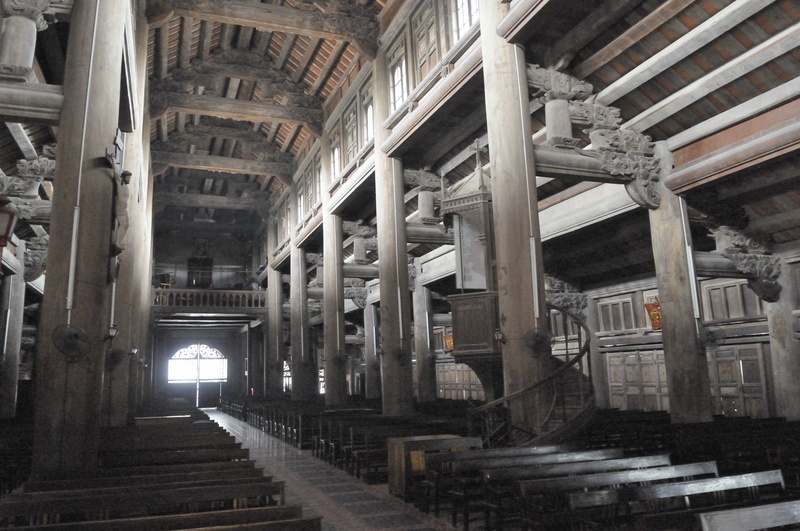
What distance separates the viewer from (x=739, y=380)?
1365cm

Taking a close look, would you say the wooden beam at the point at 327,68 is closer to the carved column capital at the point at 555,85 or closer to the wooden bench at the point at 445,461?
the carved column capital at the point at 555,85

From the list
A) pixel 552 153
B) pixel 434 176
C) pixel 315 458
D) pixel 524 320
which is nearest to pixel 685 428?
pixel 524 320

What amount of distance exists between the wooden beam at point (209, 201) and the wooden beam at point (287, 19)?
1539 cm

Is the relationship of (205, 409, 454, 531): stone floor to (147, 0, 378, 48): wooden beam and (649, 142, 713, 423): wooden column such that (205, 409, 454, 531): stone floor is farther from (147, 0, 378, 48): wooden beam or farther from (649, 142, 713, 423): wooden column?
(147, 0, 378, 48): wooden beam

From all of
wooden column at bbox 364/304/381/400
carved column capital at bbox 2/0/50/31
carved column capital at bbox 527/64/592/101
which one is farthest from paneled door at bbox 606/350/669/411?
carved column capital at bbox 2/0/50/31

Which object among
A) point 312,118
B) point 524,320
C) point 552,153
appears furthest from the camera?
point 312,118

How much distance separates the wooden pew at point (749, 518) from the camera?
3555 mm

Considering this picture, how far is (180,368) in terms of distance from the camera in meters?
39.4

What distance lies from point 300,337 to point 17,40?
1781cm

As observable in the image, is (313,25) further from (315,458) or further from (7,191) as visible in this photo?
(315,458)

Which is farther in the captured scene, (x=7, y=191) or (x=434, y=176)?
(x=434, y=176)

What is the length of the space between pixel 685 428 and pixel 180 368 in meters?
35.7

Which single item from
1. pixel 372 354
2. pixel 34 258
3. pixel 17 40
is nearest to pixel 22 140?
pixel 34 258

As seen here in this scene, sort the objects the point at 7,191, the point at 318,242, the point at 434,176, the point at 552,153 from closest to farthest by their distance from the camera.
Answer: the point at 552,153, the point at 7,191, the point at 434,176, the point at 318,242
